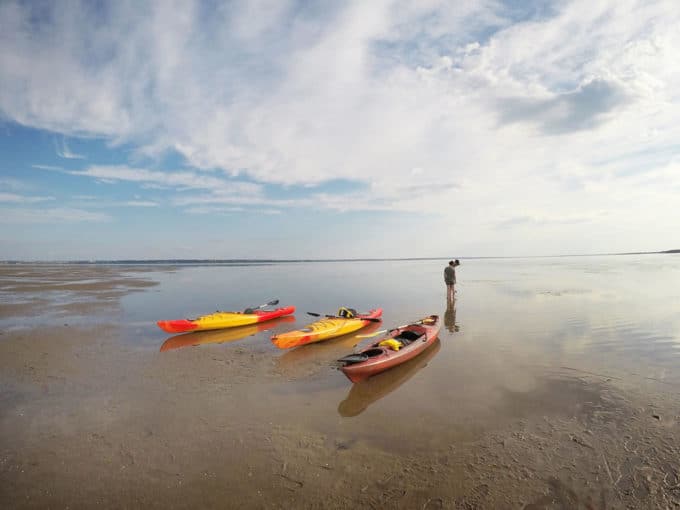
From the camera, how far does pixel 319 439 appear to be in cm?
562

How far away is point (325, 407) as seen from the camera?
22.5 ft

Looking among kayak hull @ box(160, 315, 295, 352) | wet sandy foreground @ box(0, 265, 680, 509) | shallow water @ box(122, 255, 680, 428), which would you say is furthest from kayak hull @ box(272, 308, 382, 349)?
kayak hull @ box(160, 315, 295, 352)

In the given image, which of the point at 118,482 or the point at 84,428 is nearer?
the point at 118,482

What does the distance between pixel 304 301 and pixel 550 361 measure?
599 inches

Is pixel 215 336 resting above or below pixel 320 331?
below

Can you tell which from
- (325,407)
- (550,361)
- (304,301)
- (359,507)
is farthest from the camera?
(304,301)

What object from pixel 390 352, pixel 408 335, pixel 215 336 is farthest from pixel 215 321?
pixel 390 352

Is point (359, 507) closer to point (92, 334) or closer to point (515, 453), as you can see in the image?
point (515, 453)

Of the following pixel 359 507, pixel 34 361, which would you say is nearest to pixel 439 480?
pixel 359 507

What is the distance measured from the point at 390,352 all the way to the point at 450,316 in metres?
8.19

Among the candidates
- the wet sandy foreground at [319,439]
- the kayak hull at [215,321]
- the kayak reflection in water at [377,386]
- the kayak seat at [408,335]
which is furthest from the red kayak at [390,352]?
the kayak hull at [215,321]

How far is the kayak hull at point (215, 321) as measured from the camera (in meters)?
12.9

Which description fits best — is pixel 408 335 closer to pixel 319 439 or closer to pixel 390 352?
pixel 390 352

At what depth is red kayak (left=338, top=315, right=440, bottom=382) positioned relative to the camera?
26.0 feet
